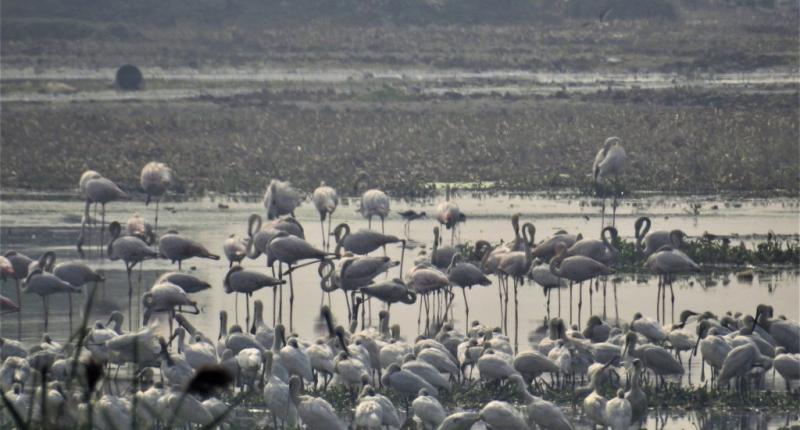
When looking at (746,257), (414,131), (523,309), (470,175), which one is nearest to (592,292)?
(523,309)

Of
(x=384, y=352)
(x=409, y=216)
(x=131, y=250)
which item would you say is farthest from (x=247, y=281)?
(x=409, y=216)

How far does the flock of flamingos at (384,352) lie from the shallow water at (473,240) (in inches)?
8.9

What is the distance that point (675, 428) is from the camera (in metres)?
10.5

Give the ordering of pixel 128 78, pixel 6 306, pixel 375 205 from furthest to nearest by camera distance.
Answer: pixel 128 78, pixel 375 205, pixel 6 306

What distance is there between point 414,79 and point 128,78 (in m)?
8.47

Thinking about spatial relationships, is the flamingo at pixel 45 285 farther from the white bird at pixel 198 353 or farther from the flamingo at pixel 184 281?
the white bird at pixel 198 353

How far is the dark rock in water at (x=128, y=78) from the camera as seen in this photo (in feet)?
131

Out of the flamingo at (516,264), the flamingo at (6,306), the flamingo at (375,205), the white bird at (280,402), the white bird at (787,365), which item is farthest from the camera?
the flamingo at (375,205)

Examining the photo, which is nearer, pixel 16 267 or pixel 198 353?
pixel 198 353

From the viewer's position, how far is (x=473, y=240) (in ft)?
60.8

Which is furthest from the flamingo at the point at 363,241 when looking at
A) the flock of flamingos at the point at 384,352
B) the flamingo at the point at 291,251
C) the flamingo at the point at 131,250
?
the flamingo at the point at 131,250

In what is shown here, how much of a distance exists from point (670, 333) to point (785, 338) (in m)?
0.93

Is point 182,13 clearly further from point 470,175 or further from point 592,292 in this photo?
point 592,292

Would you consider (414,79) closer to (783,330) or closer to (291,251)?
(291,251)
